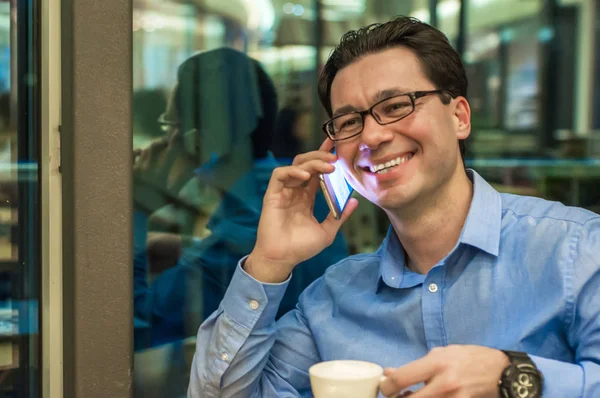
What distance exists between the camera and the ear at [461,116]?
5.00 feet

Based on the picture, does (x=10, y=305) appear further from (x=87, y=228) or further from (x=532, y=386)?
(x=532, y=386)

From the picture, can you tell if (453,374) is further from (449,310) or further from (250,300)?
(250,300)

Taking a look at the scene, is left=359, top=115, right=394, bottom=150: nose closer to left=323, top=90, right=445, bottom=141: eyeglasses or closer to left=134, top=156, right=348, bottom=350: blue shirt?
left=323, top=90, right=445, bottom=141: eyeglasses

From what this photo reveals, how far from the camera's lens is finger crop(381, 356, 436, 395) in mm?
1037

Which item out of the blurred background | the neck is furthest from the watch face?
the blurred background

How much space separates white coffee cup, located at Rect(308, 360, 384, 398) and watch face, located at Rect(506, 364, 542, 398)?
23 centimetres

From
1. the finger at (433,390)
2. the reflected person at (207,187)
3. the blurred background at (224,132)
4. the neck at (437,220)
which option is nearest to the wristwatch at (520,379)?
the finger at (433,390)

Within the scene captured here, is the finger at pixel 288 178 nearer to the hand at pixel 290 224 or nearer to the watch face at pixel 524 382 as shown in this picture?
the hand at pixel 290 224

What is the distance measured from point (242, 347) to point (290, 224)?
0.30 metres

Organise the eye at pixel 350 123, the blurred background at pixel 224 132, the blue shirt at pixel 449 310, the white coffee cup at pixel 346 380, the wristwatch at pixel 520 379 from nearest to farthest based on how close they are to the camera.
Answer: the white coffee cup at pixel 346 380 < the wristwatch at pixel 520 379 < the blue shirt at pixel 449 310 < the eye at pixel 350 123 < the blurred background at pixel 224 132

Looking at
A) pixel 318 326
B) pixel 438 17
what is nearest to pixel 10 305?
pixel 318 326

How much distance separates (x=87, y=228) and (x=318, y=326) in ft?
2.03

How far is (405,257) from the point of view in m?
1.56

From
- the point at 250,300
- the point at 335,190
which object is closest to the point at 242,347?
the point at 250,300
